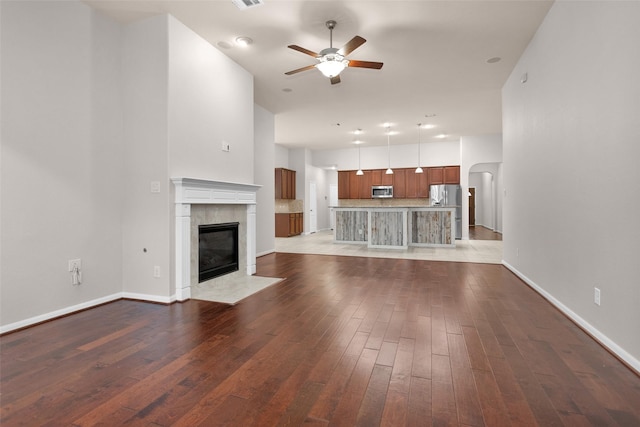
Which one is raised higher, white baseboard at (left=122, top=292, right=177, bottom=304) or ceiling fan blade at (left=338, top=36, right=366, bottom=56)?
ceiling fan blade at (left=338, top=36, right=366, bottom=56)

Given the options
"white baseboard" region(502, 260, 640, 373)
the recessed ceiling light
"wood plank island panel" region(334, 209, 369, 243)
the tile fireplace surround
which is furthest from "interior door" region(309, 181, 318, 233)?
"white baseboard" region(502, 260, 640, 373)

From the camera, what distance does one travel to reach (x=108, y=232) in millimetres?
3381

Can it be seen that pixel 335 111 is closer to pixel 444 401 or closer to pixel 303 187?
pixel 303 187

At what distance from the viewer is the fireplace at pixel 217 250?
154 inches

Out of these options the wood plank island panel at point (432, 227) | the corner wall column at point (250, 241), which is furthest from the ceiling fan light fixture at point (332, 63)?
the wood plank island panel at point (432, 227)

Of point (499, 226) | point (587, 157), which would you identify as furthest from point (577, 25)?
point (499, 226)

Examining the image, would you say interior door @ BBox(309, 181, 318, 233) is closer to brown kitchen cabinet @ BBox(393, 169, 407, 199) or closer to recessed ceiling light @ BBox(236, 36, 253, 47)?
brown kitchen cabinet @ BBox(393, 169, 407, 199)

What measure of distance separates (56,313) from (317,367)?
2.65 m

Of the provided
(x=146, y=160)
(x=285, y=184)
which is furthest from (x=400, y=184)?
(x=146, y=160)

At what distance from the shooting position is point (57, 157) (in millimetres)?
2902

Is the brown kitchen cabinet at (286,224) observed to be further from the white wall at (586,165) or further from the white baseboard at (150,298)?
the white wall at (586,165)

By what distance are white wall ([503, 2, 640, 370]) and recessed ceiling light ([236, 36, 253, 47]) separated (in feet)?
11.1

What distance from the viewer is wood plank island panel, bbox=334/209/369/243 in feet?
27.1

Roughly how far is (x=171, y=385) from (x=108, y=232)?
7.67 ft
